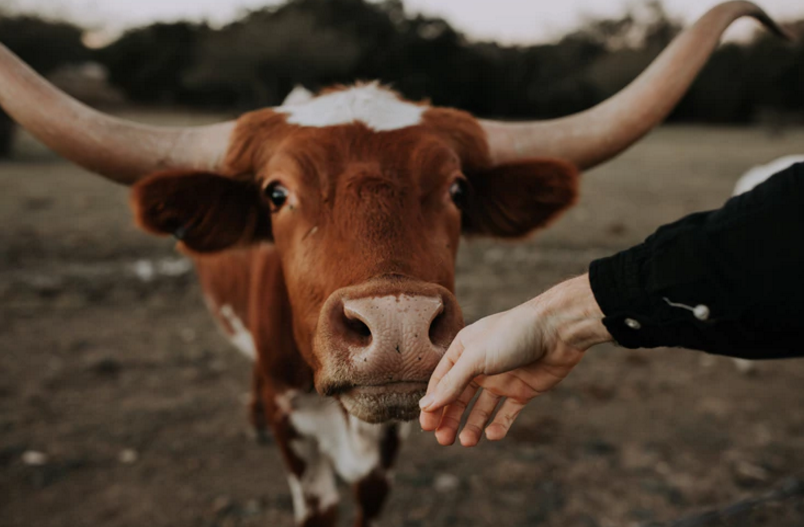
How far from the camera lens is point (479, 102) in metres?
30.6

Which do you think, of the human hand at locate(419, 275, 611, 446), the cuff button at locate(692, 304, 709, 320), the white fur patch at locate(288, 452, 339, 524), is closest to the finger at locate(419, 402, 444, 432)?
the human hand at locate(419, 275, 611, 446)

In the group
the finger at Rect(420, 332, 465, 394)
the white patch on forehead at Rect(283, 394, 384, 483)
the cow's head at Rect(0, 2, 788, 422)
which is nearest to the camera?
the finger at Rect(420, 332, 465, 394)

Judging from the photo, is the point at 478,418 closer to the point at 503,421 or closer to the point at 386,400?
the point at 503,421

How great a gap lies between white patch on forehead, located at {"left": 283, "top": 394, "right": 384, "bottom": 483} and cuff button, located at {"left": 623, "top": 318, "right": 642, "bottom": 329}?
1707 millimetres

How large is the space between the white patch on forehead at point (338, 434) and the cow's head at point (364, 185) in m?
0.62

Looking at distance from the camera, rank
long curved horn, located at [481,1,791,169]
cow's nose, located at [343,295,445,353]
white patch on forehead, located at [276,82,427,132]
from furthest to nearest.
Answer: long curved horn, located at [481,1,791,169]
white patch on forehead, located at [276,82,427,132]
cow's nose, located at [343,295,445,353]

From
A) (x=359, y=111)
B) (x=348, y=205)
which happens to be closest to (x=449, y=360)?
(x=348, y=205)

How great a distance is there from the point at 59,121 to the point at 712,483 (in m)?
3.87

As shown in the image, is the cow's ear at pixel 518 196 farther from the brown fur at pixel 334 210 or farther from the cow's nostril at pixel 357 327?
the cow's nostril at pixel 357 327

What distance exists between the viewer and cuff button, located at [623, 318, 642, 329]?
1.23 meters

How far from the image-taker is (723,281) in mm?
1107

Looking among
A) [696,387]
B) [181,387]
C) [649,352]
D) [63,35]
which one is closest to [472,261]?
[649,352]

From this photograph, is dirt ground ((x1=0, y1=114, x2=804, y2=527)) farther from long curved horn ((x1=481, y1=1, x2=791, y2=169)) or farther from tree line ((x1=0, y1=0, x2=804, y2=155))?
tree line ((x1=0, y1=0, x2=804, y2=155))

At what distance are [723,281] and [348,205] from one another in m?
1.09
